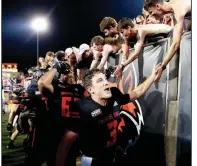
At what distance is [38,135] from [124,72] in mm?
921

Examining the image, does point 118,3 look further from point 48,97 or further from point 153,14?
point 48,97

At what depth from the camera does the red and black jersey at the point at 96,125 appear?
228 centimetres

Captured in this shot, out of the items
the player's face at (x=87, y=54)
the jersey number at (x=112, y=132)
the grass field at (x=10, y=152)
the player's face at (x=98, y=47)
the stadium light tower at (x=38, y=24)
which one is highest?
the stadium light tower at (x=38, y=24)

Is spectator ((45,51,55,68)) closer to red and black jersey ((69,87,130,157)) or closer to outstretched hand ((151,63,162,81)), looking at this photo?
red and black jersey ((69,87,130,157))

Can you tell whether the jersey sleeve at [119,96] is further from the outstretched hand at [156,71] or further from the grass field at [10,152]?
the grass field at [10,152]

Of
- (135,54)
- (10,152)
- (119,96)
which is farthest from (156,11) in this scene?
(10,152)

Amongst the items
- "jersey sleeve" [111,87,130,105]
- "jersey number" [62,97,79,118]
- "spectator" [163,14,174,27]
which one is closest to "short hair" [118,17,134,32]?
"spectator" [163,14,174,27]

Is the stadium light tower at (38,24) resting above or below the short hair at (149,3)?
below

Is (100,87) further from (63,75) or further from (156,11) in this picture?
(156,11)

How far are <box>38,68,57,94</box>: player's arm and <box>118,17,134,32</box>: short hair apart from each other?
27.0 inches

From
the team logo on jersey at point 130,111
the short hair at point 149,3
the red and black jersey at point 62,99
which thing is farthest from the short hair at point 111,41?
the red and black jersey at point 62,99

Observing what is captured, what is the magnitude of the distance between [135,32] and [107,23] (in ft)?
0.84

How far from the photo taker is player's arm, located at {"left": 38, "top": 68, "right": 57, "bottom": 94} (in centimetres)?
234
